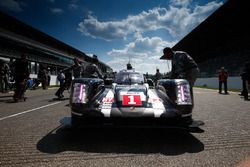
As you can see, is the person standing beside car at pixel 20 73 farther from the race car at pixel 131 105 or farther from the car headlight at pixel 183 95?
the car headlight at pixel 183 95

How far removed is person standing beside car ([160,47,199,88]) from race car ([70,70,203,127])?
965 millimetres

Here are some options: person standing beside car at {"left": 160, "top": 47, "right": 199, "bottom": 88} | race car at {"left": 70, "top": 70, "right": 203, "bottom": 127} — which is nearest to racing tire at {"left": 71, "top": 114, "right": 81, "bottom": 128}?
race car at {"left": 70, "top": 70, "right": 203, "bottom": 127}

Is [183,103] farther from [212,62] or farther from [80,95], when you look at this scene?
[212,62]

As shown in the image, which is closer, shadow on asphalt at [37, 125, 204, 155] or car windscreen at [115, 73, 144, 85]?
shadow on asphalt at [37, 125, 204, 155]

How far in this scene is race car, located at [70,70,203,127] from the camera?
8.85 feet

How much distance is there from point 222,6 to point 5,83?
52.9 feet

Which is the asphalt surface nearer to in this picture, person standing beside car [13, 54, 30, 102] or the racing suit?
the racing suit

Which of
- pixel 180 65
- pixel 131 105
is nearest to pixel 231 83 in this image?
pixel 180 65

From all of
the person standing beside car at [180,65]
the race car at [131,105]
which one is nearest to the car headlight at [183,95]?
the race car at [131,105]

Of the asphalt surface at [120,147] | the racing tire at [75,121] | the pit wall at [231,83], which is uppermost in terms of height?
the pit wall at [231,83]

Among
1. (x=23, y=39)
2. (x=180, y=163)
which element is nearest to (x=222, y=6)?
(x=180, y=163)

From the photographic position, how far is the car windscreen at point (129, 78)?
4.54 meters

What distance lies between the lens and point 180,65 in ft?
14.6

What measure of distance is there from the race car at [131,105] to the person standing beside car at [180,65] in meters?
0.96
